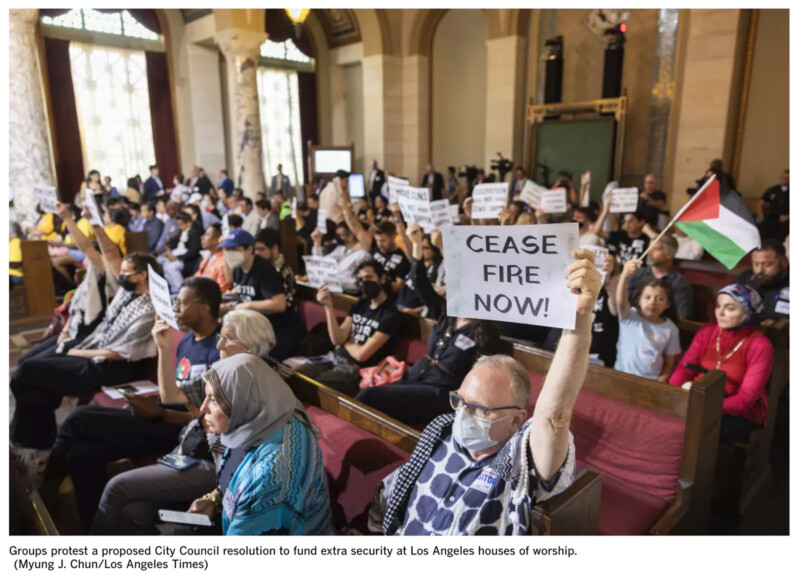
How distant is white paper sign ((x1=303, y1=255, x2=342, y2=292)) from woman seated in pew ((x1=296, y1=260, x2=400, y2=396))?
468mm

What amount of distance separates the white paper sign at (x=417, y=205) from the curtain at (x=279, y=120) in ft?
38.5

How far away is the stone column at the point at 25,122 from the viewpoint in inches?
341

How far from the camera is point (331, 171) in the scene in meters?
12.9

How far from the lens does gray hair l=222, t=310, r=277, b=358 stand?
2.59 meters

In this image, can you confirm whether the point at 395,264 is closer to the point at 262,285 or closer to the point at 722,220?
the point at 262,285

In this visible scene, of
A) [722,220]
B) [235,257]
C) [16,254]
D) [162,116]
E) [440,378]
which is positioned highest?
A: [162,116]

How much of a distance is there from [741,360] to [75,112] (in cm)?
1409

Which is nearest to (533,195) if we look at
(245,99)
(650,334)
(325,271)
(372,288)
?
(325,271)

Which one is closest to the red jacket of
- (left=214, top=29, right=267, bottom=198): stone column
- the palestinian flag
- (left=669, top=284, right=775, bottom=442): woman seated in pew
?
(left=669, top=284, right=775, bottom=442): woman seated in pew

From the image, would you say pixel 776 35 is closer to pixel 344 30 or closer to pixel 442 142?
pixel 442 142

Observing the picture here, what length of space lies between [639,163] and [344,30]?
865 cm

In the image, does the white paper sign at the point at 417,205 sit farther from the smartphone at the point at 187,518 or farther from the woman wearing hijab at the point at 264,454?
the smartphone at the point at 187,518

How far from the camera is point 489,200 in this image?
15.8 ft
